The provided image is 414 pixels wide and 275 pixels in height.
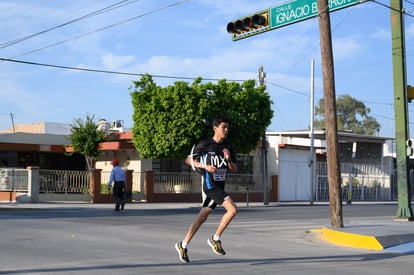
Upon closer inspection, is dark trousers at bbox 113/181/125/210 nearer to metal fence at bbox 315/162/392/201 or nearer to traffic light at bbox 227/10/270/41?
traffic light at bbox 227/10/270/41

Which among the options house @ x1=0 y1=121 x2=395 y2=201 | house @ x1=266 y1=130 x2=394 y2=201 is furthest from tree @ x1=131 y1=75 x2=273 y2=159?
house @ x1=266 y1=130 x2=394 y2=201

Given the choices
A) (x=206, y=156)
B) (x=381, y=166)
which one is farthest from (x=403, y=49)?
(x=381, y=166)

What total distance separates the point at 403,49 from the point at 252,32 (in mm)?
4573

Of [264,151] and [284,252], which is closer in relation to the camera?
[284,252]

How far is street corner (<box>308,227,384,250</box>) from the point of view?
455 inches

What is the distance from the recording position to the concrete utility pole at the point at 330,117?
13852mm

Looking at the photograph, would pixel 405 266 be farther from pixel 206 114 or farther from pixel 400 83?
pixel 206 114

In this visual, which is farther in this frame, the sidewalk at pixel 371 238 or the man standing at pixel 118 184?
the man standing at pixel 118 184

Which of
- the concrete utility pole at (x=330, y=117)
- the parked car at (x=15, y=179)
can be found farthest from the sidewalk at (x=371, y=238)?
the parked car at (x=15, y=179)

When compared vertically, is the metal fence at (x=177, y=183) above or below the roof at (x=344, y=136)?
below

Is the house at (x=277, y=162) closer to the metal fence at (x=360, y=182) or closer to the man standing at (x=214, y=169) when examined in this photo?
the metal fence at (x=360, y=182)

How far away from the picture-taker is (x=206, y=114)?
30.8 meters

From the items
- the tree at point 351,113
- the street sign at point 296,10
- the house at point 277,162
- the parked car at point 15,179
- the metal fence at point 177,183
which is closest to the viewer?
the street sign at point 296,10

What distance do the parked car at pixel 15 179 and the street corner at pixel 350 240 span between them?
740 inches
